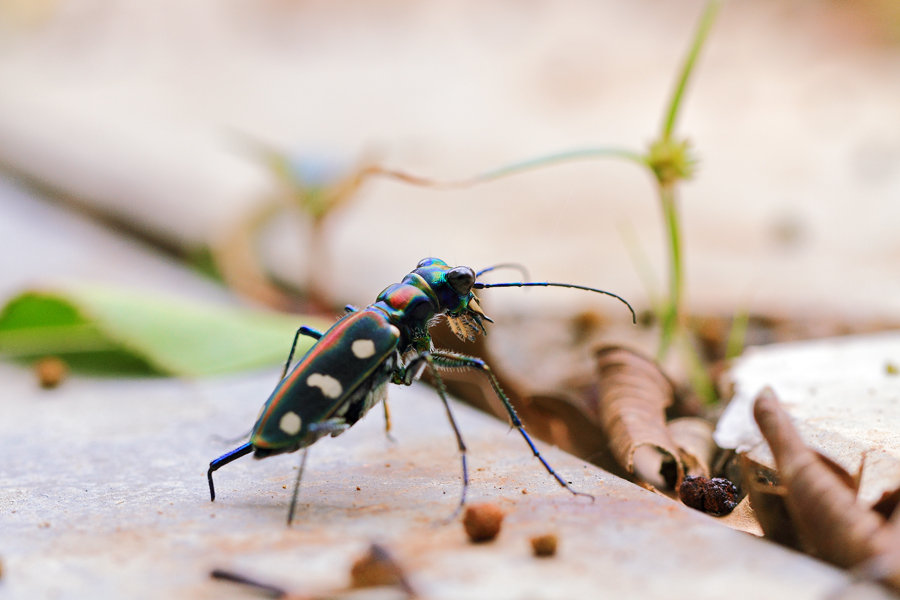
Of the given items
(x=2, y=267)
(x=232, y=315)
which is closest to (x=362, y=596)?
(x=232, y=315)

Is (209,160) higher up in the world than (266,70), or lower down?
lower down

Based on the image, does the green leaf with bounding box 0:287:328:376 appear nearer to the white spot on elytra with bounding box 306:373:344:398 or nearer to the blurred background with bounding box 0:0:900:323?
the blurred background with bounding box 0:0:900:323


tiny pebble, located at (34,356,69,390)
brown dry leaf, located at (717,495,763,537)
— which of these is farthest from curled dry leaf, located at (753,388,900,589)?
tiny pebble, located at (34,356,69,390)

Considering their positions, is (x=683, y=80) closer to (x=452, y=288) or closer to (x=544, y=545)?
(x=452, y=288)

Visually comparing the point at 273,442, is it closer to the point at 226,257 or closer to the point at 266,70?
the point at 226,257

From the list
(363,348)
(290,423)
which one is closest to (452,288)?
(363,348)

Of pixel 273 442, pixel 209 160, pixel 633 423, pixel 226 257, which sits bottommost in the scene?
pixel 273 442

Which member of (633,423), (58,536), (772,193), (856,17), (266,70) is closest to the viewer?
(58,536)
